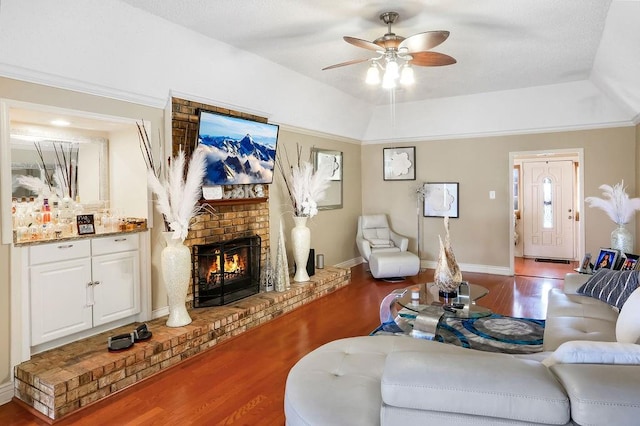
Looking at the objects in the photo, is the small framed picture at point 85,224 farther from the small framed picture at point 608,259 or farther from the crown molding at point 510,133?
the crown molding at point 510,133

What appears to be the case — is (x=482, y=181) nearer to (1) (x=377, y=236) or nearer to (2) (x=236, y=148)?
(1) (x=377, y=236)

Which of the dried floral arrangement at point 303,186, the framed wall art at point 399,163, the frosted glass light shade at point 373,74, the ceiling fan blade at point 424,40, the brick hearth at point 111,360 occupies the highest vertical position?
the ceiling fan blade at point 424,40

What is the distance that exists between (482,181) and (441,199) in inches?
27.7

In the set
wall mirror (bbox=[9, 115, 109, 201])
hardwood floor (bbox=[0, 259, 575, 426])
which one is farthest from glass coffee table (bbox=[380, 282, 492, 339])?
wall mirror (bbox=[9, 115, 109, 201])

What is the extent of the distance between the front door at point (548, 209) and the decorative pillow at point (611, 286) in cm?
457

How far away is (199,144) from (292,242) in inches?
79.7

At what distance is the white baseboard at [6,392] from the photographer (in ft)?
8.74

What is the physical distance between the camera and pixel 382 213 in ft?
23.9

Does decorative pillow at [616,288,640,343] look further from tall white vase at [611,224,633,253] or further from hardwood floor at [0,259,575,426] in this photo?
tall white vase at [611,224,633,253]

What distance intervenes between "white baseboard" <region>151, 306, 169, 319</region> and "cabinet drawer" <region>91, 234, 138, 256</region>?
65cm

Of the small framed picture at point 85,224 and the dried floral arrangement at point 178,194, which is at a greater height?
the dried floral arrangement at point 178,194

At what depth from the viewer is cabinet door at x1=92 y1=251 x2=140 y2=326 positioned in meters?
3.32

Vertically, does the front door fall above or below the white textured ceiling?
below

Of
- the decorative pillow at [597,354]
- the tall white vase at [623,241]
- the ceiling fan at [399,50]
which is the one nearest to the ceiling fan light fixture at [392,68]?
the ceiling fan at [399,50]
